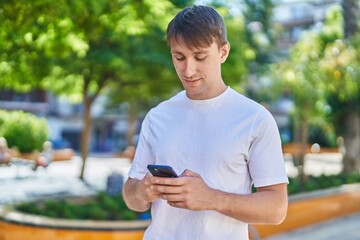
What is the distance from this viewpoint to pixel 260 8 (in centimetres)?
3238

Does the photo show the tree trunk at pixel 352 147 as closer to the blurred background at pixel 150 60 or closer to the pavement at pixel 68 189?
the blurred background at pixel 150 60

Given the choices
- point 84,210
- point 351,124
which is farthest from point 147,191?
point 351,124

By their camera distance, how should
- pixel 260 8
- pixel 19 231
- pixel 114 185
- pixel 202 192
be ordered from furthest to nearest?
pixel 260 8 → pixel 114 185 → pixel 19 231 → pixel 202 192

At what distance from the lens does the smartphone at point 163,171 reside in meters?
1.65

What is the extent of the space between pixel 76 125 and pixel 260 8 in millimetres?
23427

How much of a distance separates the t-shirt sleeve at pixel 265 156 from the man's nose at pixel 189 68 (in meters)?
0.25

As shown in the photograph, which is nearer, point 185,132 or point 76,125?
point 185,132

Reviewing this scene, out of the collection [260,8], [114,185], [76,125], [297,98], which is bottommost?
[76,125]

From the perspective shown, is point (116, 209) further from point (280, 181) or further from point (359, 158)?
point (359, 158)

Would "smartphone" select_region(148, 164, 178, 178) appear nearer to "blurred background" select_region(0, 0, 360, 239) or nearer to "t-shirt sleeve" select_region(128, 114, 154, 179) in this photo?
"t-shirt sleeve" select_region(128, 114, 154, 179)

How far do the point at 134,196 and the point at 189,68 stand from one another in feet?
1.50

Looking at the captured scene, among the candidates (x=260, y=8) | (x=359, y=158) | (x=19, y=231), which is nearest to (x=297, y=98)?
(x=359, y=158)

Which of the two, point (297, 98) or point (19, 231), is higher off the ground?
point (297, 98)

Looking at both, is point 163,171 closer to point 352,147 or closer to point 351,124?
point 352,147
